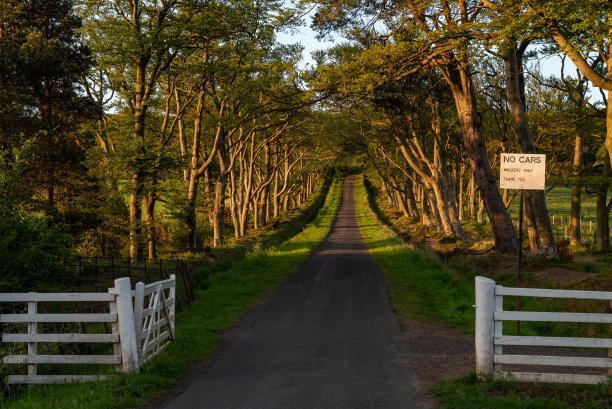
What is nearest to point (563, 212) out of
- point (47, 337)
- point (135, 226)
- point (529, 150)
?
point (529, 150)

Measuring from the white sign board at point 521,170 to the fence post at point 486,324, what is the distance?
3696 mm

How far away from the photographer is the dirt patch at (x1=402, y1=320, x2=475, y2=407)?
7.24 m

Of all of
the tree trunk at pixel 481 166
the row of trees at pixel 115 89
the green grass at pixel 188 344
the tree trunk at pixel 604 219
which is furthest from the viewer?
the tree trunk at pixel 604 219

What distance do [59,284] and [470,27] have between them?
54.6 feet

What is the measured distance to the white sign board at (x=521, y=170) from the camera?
31.4 feet

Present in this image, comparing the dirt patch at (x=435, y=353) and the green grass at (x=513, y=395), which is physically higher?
the green grass at (x=513, y=395)

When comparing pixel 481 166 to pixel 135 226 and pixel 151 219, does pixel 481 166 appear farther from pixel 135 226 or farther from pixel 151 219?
pixel 151 219

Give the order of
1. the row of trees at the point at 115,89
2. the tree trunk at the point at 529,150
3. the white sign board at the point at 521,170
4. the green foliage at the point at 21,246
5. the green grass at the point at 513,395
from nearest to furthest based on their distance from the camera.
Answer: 1. the green grass at the point at 513,395
2. the white sign board at the point at 521,170
3. the green foliage at the point at 21,246
4. the tree trunk at the point at 529,150
5. the row of trees at the point at 115,89

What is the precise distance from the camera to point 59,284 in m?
18.3

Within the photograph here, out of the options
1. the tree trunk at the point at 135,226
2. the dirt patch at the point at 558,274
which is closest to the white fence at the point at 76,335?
the dirt patch at the point at 558,274

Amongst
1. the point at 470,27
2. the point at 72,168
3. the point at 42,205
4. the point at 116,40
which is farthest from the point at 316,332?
the point at 72,168

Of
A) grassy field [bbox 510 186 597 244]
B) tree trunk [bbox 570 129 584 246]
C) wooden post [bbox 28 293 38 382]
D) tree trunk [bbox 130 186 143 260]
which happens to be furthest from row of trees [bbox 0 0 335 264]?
grassy field [bbox 510 186 597 244]

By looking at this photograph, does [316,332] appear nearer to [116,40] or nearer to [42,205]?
[42,205]

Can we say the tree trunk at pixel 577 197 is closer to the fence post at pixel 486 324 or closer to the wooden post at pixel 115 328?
the fence post at pixel 486 324
